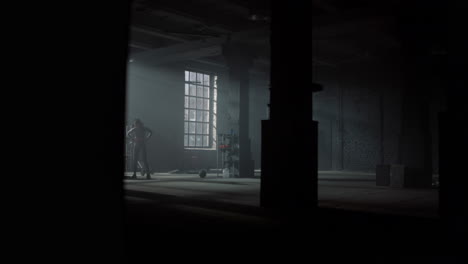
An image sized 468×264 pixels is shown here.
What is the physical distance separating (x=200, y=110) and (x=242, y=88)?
5.38 metres

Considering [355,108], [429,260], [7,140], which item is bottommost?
[429,260]

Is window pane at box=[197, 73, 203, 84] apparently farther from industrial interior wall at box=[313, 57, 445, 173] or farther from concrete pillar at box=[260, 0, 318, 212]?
concrete pillar at box=[260, 0, 318, 212]

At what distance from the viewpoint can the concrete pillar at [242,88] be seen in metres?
12.4

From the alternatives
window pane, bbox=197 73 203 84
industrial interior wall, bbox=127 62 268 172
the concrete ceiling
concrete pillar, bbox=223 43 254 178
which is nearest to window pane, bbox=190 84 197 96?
window pane, bbox=197 73 203 84

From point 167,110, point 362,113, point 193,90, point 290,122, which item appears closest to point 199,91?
point 193,90

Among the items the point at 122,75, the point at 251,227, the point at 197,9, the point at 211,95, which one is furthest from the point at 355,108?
the point at 122,75

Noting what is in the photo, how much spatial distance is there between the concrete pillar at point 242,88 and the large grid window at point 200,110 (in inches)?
183

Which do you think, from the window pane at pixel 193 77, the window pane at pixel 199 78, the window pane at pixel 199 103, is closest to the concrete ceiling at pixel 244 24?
the window pane at pixel 193 77

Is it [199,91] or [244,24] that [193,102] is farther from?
[244,24]

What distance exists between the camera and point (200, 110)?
17781mm

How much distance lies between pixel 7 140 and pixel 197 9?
10.1m

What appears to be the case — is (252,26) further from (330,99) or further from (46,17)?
(46,17)

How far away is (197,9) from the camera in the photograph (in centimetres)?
1093

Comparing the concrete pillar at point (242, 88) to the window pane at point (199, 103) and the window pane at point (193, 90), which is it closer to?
the window pane at point (193, 90)
